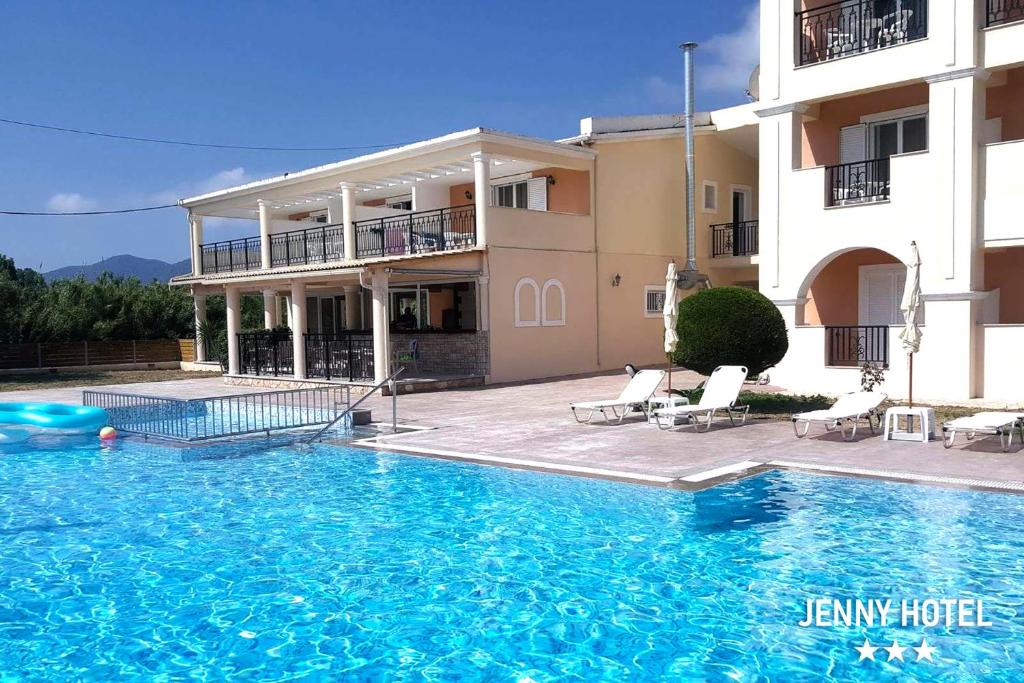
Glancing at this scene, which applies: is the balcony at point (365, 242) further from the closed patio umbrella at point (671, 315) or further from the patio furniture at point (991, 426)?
the patio furniture at point (991, 426)

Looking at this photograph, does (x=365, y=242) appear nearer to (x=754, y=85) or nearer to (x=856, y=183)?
(x=754, y=85)

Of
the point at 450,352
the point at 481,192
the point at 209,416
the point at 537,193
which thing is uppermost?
the point at 537,193

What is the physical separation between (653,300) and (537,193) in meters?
5.25

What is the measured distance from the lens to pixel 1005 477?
31.0ft

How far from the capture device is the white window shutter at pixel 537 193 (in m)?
25.2

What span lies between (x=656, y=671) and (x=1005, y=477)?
620 cm

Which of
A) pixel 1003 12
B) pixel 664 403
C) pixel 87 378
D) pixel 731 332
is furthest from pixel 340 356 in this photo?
pixel 1003 12

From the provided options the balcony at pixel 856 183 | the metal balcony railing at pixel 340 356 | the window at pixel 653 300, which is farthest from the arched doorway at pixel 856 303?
the metal balcony railing at pixel 340 356

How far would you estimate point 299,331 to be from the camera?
79.6 feet

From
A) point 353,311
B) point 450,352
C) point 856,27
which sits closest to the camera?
point 856,27

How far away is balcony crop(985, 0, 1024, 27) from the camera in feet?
51.3

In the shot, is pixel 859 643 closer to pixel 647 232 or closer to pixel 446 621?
pixel 446 621

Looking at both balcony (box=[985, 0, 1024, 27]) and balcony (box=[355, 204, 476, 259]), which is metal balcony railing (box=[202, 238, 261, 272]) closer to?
balcony (box=[355, 204, 476, 259])

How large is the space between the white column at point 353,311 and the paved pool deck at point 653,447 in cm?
1244
